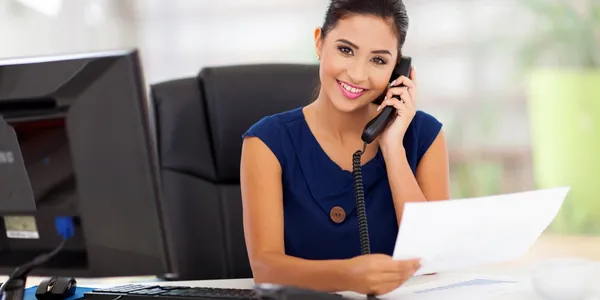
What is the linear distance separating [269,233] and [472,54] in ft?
6.55

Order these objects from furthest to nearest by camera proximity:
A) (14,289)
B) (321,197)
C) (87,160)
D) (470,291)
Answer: (321,197)
(470,291)
(14,289)
(87,160)

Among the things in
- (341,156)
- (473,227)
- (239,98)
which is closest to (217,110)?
(239,98)

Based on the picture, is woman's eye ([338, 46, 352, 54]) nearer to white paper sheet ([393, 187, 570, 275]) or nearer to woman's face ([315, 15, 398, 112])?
woman's face ([315, 15, 398, 112])

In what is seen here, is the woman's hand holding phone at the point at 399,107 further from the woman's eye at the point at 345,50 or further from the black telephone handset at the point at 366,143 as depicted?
the woman's eye at the point at 345,50

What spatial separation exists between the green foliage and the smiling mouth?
1.85 m

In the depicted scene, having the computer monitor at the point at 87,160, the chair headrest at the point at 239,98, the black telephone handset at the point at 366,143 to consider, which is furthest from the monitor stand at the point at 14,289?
the chair headrest at the point at 239,98

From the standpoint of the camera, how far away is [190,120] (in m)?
1.73

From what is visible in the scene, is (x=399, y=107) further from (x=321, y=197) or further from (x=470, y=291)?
(x=470, y=291)

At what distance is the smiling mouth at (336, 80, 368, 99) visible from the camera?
152cm

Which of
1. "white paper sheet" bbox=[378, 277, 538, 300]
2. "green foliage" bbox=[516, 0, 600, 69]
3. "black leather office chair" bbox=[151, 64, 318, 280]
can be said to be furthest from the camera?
"green foliage" bbox=[516, 0, 600, 69]

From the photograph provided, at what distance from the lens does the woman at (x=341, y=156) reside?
1.51m

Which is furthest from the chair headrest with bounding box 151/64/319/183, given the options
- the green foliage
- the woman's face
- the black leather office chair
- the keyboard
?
the green foliage

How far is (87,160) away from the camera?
0.98 metres

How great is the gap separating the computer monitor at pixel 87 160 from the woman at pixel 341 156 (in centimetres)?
46
